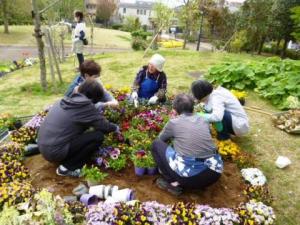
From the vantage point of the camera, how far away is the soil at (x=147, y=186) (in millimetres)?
3607

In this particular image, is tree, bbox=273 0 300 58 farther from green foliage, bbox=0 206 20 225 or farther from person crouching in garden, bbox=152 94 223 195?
green foliage, bbox=0 206 20 225

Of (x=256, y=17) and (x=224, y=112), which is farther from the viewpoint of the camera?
(x=256, y=17)

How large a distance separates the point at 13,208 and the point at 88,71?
2.22 meters

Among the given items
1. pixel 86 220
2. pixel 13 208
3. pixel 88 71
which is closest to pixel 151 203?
pixel 86 220

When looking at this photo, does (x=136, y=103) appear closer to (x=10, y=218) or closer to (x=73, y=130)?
(x=73, y=130)

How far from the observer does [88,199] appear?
11.0 feet

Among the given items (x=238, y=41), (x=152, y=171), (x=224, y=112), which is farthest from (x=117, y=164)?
(x=238, y=41)

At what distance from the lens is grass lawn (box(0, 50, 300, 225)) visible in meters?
4.05

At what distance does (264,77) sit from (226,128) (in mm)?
3590

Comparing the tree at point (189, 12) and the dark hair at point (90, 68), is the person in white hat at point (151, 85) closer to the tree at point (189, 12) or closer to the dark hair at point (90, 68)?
the dark hair at point (90, 68)

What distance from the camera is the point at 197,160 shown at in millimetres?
3395

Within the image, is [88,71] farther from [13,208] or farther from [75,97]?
[13,208]

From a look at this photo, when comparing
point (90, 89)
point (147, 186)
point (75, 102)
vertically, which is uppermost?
point (90, 89)

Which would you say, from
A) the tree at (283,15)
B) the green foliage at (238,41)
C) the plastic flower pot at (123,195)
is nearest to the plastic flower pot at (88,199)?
the plastic flower pot at (123,195)
